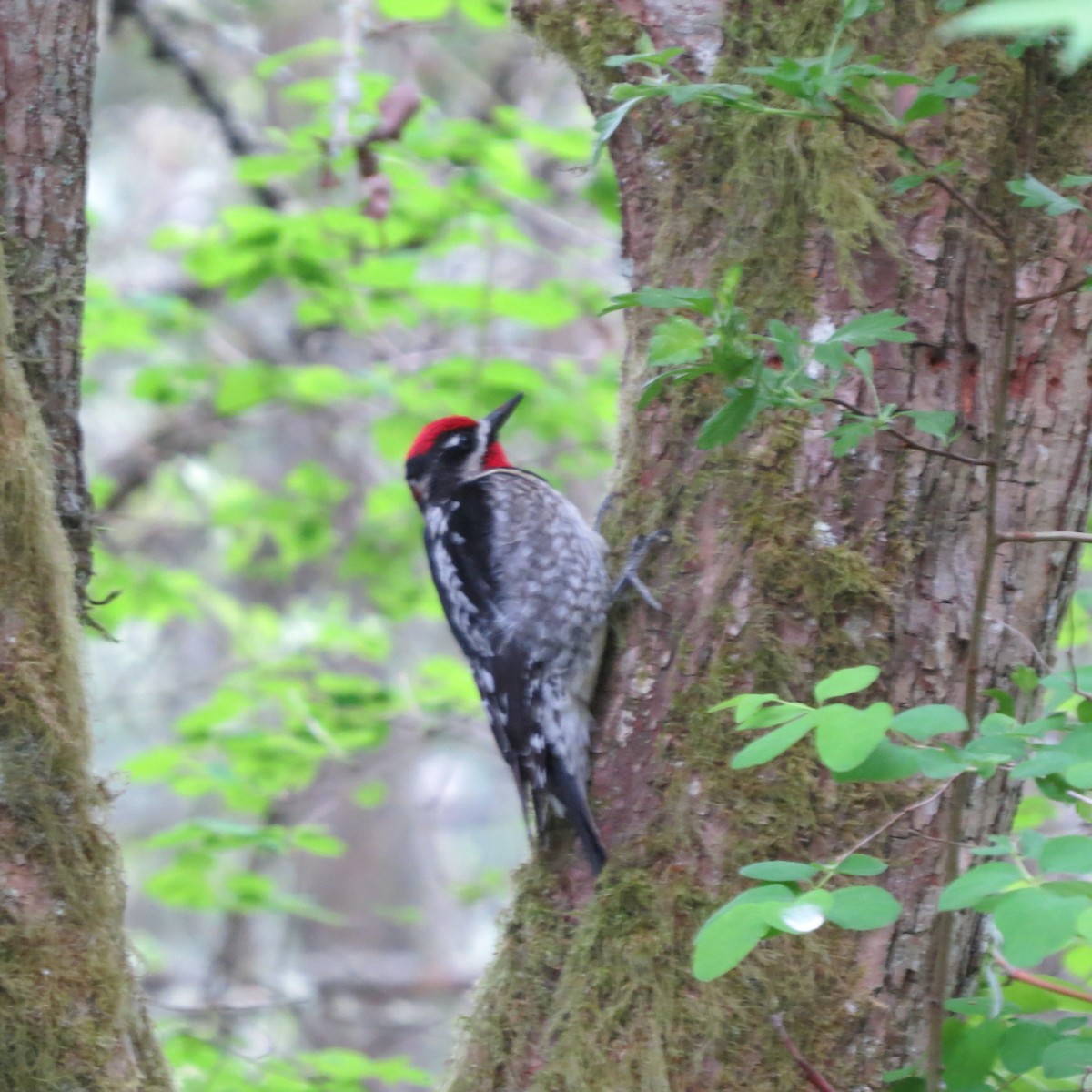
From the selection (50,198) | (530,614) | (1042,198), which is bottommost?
(1042,198)

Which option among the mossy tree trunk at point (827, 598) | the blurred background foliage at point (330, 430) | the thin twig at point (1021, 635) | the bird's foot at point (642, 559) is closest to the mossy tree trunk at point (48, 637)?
the blurred background foliage at point (330, 430)

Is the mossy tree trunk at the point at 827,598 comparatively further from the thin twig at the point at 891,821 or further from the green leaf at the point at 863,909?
the green leaf at the point at 863,909

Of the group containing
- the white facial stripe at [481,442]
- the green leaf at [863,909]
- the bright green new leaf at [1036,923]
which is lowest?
the bright green new leaf at [1036,923]

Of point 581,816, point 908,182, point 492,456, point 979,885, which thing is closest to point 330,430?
point 492,456

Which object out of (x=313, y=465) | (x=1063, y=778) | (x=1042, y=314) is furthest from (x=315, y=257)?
(x=1063, y=778)

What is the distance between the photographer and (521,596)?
3.47 metres

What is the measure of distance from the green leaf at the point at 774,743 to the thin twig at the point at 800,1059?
782 millimetres

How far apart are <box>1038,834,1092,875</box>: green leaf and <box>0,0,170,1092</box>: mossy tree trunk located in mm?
1533

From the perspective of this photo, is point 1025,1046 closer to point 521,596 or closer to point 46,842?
point 46,842

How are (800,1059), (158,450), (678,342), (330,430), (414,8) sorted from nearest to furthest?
(678,342), (800,1059), (414,8), (158,450), (330,430)

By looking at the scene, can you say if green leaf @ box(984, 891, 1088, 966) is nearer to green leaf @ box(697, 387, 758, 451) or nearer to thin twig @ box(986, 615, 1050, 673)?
green leaf @ box(697, 387, 758, 451)

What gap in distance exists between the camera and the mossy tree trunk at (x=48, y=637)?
195cm

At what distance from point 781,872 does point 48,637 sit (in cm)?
130

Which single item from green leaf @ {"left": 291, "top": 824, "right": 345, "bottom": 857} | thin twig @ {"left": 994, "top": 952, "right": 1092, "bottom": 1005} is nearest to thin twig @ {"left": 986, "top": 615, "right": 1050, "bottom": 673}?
thin twig @ {"left": 994, "top": 952, "right": 1092, "bottom": 1005}
